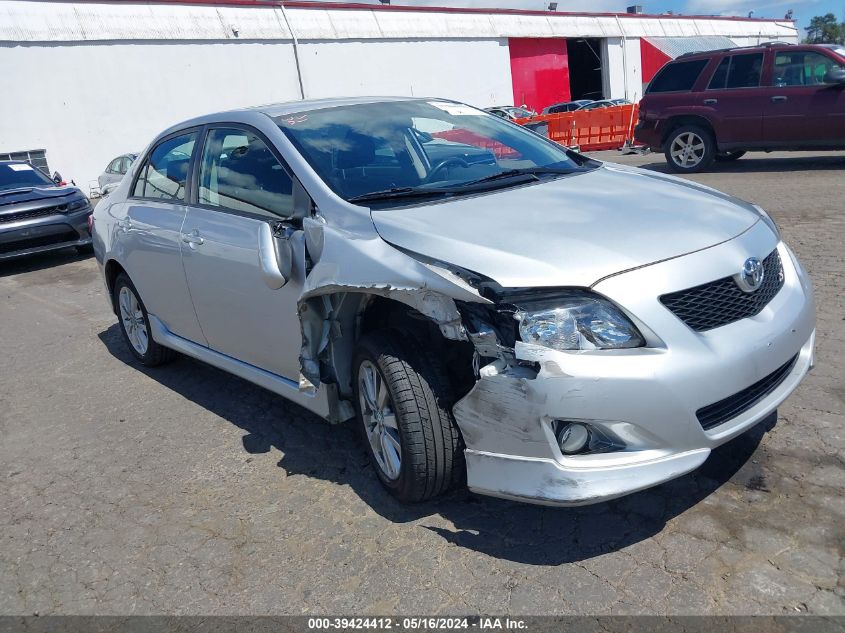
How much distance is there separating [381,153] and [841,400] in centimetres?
262

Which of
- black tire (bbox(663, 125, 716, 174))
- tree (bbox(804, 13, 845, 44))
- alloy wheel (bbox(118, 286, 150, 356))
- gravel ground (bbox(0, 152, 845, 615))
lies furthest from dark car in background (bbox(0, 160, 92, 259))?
tree (bbox(804, 13, 845, 44))

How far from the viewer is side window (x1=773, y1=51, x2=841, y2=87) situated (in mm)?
10414

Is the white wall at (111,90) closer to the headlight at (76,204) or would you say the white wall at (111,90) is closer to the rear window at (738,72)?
the headlight at (76,204)

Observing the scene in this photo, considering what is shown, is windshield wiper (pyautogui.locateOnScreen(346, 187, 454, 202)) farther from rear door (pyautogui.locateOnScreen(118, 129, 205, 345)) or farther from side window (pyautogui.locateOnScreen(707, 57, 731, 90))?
side window (pyautogui.locateOnScreen(707, 57, 731, 90))

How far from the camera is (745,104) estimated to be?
11.1 metres

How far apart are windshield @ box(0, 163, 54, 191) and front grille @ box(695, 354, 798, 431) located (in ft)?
35.2

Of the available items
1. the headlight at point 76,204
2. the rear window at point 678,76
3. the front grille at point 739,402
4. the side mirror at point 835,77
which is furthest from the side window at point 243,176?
the rear window at point 678,76

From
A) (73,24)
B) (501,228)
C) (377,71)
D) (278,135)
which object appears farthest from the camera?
(377,71)

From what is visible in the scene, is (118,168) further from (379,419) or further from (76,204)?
(379,419)

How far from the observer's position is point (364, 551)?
9.69 ft

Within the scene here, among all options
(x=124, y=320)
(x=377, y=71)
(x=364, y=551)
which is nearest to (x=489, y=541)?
(x=364, y=551)

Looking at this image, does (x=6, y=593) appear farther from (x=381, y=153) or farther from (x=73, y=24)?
(x=73, y=24)

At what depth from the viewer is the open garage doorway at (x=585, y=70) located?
129 feet

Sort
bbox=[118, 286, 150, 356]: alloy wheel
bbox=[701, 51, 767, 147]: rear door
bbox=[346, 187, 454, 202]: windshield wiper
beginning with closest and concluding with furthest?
bbox=[346, 187, 454, 202]: windshield wiper
bbox=[118, 286, 150, 356]: alloy wheel
bbox=[701, 51, 767, 147]: rear door
